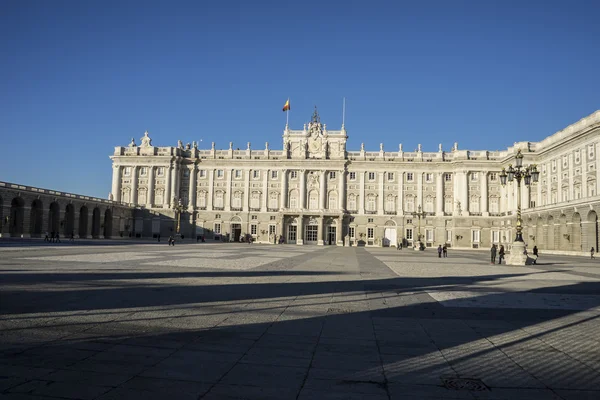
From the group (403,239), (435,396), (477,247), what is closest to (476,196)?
(477,247)

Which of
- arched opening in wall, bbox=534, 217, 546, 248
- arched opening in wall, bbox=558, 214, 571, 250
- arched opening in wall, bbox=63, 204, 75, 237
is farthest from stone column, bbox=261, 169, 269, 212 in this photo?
arched opening in wall, bbox=558, 214, 571, 250

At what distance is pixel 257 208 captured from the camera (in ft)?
268

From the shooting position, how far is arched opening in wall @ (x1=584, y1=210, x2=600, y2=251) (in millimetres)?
49412

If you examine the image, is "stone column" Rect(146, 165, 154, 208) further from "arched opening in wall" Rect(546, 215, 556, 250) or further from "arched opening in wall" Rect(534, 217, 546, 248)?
"arched opening in wall" Rect(546, 215, 556, 250)

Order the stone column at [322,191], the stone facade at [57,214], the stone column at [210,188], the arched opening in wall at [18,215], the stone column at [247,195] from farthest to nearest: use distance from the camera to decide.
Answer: the stone column at [210,188] < the stone column at [247,195] < the stone column at [322,191] < the arched opening in wall at [18,215] < the stone facade at [57,214]

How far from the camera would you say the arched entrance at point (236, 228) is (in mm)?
81500

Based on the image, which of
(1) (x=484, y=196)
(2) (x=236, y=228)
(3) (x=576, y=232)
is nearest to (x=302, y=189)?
(2) (x=236, y=228)

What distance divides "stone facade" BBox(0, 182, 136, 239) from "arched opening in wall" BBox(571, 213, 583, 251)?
60701mm

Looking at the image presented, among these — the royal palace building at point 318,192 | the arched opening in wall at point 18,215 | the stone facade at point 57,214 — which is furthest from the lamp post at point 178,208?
the arched opening in wall at point 18,215

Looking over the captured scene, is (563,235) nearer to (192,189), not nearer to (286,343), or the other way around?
(192,189)

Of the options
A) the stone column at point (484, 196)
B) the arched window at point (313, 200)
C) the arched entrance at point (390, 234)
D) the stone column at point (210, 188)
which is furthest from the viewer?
the stone column at point (210, 188)

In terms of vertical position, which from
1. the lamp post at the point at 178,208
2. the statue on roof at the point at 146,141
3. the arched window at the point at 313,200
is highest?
the statue on roof at the point at 146,141

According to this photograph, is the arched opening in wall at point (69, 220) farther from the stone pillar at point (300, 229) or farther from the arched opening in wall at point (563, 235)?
the arched opening in wall at point (563, 235)

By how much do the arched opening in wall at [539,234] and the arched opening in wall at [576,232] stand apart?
24.0 ft
